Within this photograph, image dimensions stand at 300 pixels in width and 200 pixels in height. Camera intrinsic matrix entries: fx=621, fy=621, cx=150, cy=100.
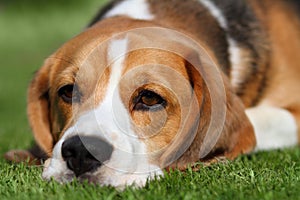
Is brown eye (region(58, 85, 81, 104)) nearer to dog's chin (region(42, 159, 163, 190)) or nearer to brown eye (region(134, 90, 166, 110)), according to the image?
brown eye (region(134, 90, 166, 110))

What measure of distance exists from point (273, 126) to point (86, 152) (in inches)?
106

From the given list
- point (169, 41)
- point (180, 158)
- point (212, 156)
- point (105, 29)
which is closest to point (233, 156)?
point (212, 156)

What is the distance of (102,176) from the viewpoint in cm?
380

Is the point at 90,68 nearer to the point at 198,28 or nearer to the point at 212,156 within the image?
the point at 212,156

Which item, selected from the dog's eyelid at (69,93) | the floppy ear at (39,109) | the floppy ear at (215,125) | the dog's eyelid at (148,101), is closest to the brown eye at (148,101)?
the dog's eyelid at (148,101)

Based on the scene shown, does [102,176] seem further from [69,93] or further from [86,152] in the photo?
[69,93]

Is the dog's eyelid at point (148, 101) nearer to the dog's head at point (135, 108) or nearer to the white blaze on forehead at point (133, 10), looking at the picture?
the dog's head at point (135, 108)

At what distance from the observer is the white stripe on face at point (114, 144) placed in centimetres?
382

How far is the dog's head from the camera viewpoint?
3873mm

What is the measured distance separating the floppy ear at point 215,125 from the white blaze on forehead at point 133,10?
1128 millimetres

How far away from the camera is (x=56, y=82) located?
16.1 ft

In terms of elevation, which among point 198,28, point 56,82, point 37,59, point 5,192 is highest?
point 198,28

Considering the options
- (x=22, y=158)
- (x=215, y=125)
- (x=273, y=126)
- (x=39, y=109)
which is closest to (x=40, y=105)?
(x=39, y=109)

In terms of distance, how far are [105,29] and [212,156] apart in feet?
4.42
